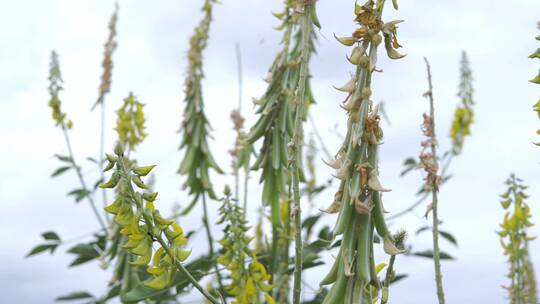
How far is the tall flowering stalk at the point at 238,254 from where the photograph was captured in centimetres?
154

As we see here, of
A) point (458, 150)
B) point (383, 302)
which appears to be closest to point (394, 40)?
point (383, 302)

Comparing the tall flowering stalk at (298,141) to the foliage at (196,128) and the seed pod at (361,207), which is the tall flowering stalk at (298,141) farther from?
the foliage at (196,128)

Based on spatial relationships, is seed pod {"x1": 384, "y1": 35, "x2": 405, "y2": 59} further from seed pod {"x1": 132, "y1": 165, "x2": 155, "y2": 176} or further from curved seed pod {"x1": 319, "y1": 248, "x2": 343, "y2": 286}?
seed pod {"x1": 132, "y1": 165, "x2": 155, "y2": 176}

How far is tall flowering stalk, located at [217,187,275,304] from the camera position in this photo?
5.05 feet

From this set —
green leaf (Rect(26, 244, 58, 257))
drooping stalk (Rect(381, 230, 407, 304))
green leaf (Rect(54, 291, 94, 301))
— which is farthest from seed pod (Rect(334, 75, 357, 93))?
green leaf (Rect(54, 291, 94, 301))

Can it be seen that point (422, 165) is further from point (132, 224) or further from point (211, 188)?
point (211, 188)

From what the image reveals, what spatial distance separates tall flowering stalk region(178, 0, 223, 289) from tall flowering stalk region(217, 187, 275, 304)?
1.32 m

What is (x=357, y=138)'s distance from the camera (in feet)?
2.85

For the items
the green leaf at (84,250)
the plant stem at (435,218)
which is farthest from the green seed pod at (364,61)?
the green leaf at (84,250)

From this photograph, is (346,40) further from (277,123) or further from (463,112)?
(463,112)

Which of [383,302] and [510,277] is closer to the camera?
[383,302]

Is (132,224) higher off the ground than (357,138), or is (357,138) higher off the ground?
(357,138)

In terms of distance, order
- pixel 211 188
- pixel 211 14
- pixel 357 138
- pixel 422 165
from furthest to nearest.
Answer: pixel 211 14 < pixel 211 188 < pixel 422 165 < pixel 357 138

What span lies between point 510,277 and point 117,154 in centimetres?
155
